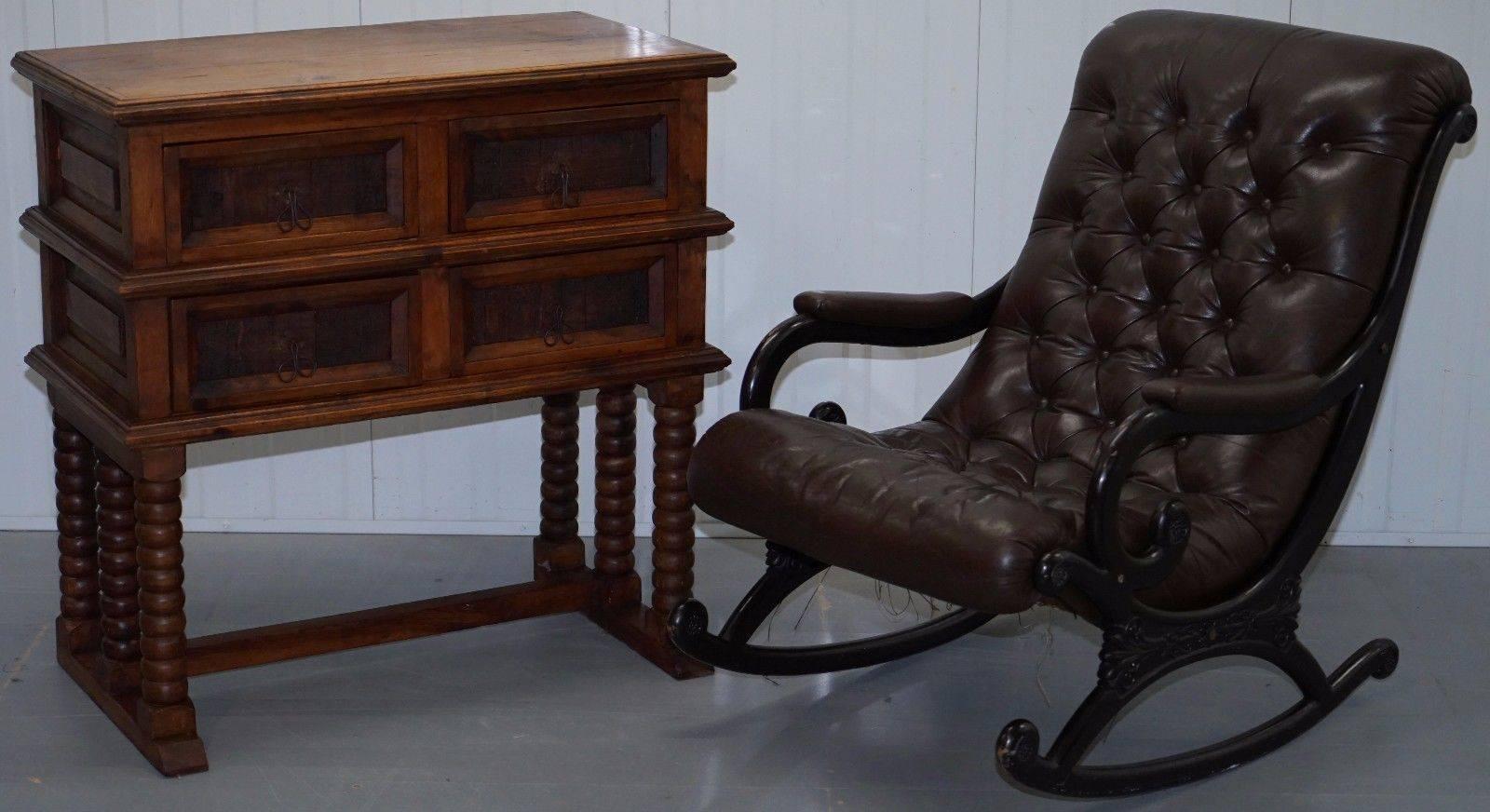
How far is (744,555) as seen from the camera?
3799mm

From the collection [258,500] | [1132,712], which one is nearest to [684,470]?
[1132,712]

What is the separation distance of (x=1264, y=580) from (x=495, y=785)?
117cm

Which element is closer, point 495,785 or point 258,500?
point 495,785

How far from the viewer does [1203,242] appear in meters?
2.97

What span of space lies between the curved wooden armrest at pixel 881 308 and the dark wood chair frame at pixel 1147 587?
21 millimetres

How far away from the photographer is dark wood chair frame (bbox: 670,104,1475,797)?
8.29ft

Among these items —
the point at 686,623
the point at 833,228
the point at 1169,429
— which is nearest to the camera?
the point at 1169,429

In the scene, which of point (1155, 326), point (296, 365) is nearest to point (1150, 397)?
point (1155, 326)

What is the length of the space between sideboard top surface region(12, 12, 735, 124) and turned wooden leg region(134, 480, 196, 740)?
0.56 metres

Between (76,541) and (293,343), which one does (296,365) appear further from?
(76,541)

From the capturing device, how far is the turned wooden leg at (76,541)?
303cm

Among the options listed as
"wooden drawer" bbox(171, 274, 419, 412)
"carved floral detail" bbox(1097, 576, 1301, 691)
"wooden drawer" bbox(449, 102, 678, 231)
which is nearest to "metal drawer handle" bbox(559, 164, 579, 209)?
"wooden drawer" bbox(449, 102, 678, 231)

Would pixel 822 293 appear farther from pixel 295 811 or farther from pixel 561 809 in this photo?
pixel 295 811

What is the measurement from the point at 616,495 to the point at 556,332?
18.7 inches
